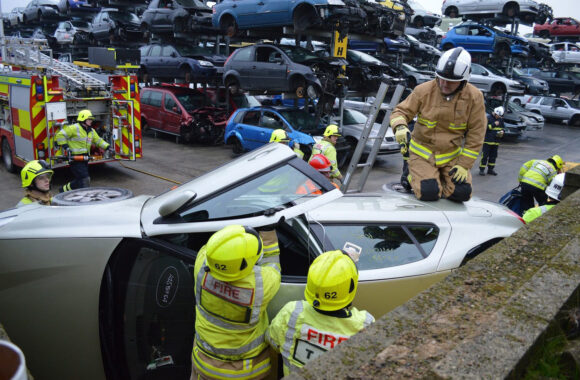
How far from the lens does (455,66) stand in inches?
153

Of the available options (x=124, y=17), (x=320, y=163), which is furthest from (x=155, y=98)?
(x=320, y=163)

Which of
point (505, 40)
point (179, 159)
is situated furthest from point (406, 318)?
point (505, 40)

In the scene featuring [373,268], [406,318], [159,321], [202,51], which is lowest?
[159,321]

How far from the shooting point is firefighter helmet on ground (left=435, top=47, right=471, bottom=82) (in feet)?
12.8

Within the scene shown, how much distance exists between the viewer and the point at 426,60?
21672 mm

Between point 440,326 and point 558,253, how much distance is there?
42.0 inches

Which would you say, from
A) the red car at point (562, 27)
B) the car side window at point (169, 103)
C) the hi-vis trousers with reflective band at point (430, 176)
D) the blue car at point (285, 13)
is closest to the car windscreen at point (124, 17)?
the blue car at point (285, 13)

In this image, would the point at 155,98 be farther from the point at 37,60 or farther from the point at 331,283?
the point at 331,283

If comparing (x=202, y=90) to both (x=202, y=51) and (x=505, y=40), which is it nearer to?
(x=202, y=51)

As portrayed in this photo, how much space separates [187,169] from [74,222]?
9079 mm

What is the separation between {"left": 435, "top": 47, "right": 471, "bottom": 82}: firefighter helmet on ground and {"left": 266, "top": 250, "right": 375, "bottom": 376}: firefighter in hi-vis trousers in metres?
2.26

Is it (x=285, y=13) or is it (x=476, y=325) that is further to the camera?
Answer: (x=285, y=13)

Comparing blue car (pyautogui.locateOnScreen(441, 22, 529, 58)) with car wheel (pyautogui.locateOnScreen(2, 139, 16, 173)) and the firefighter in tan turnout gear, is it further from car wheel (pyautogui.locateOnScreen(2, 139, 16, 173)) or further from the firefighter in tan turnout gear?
the firefighter in tan turnout gear

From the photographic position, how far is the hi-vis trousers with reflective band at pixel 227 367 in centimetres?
260
